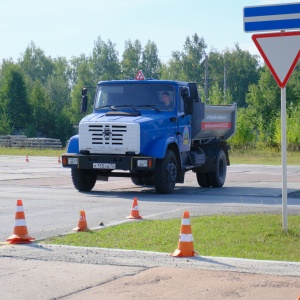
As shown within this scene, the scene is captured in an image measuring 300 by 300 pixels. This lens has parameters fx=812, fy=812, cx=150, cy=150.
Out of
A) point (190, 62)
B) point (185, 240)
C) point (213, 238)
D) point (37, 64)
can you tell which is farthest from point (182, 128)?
point (37, 64)

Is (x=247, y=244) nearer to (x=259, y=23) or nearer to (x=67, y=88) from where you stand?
(x=259, y=23)

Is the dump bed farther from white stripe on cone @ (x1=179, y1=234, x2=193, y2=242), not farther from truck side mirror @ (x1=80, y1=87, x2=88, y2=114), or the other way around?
white stripe on cone @ (x1=179, y1=234, x2=193, y2=242)

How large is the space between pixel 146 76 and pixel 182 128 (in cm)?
11239

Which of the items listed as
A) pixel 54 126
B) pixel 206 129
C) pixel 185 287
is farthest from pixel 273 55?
pixel 54 126

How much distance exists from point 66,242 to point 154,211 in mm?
5025

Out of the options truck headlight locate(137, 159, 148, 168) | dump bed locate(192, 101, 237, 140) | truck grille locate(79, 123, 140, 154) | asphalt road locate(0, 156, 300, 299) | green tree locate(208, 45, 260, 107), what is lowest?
asphalt road locate(0, 156, 300, 299)

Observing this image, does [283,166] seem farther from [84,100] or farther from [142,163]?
[84,100]

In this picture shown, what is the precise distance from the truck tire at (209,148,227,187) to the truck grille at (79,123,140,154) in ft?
13.7

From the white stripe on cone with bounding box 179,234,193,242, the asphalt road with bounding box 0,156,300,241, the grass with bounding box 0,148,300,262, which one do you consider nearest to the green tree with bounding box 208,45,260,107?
the asphalt road with bounding box 0,156,300,241

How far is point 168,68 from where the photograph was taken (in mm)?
128250

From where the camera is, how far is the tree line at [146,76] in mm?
73500

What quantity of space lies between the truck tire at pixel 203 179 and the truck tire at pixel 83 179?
359 cm

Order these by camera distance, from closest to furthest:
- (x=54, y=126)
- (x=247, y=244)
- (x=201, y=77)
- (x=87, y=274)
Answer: (x=87, y=274), (x=247, y=244), (x=54, y=126), (x=201, y=77)

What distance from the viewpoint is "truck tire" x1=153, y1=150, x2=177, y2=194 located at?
1997cm
